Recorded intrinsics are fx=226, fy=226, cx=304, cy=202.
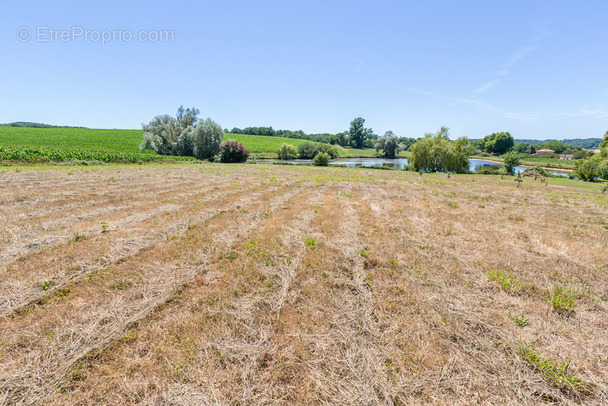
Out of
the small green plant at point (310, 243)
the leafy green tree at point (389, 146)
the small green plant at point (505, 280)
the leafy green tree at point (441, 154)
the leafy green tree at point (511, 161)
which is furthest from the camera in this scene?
the leafy green tree at point (389, 146)

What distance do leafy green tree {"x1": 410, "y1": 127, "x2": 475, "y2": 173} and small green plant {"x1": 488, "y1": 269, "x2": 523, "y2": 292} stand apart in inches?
1419

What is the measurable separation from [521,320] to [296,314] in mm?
3682

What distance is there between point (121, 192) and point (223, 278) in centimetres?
1209

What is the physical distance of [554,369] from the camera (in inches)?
114

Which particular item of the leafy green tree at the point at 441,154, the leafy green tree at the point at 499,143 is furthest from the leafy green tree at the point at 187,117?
the leafy green tree at the point at 499,143

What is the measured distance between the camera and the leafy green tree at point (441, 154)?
38.4m

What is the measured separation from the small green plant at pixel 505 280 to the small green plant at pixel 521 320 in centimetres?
88

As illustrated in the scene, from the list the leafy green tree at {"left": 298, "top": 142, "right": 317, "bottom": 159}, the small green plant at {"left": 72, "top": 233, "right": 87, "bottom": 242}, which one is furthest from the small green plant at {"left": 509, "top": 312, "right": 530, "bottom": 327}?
the leafy green tree at {"left": 298, "top": 142, "right": 317, "bottom": 159}

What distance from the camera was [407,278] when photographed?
16.3 feet

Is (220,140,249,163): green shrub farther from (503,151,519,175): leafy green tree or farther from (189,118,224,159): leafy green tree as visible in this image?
(503,151,519,175): leafy green tree

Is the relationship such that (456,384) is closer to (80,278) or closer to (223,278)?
(223,278)

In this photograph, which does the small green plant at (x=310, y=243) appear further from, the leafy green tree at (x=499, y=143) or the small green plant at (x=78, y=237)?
the leafy green tree at (x=499, y=143)

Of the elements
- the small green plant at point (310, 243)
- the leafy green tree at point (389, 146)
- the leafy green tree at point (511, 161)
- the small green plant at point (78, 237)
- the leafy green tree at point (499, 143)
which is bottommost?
the small green plant at point (310, 243)

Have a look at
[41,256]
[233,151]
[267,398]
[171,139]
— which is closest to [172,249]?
[41,256]
